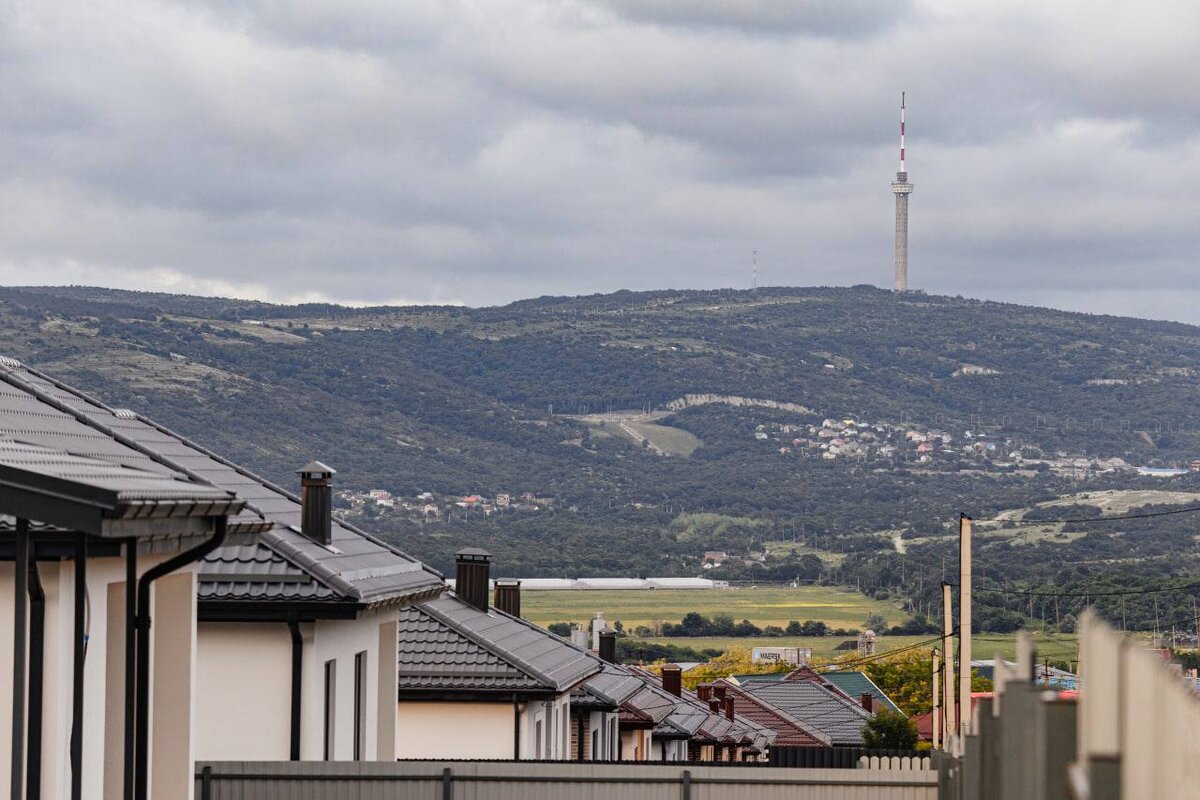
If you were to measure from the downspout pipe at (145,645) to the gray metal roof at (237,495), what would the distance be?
0.78 m

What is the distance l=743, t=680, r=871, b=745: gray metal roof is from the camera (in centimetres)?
6314

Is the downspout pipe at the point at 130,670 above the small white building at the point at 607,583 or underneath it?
above

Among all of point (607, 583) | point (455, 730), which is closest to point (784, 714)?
point (455, 730)

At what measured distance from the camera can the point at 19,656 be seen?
22.7 ft

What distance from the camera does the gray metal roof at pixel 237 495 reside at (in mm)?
10242

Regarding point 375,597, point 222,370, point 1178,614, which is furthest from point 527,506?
point 375,597

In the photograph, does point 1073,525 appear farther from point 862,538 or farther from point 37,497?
point 37,497

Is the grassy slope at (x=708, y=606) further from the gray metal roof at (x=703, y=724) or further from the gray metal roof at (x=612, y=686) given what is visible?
the gray metal roof at (x=612, y=686)

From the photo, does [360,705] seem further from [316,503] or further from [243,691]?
[243,691]

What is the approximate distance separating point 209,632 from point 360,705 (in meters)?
2.73

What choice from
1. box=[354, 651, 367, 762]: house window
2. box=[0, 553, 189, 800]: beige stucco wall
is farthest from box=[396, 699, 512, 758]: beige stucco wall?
box=[0, 553, 189, 800]: beige stucco wall

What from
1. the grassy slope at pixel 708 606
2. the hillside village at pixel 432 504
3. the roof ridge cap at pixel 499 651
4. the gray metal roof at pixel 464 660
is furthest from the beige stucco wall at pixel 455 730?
the hillside village at pixel 432 504

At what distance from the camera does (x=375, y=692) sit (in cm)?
1706

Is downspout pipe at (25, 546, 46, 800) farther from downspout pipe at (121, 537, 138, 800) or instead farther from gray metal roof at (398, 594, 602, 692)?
gray metal roof at (398, 594, 602, 692)
